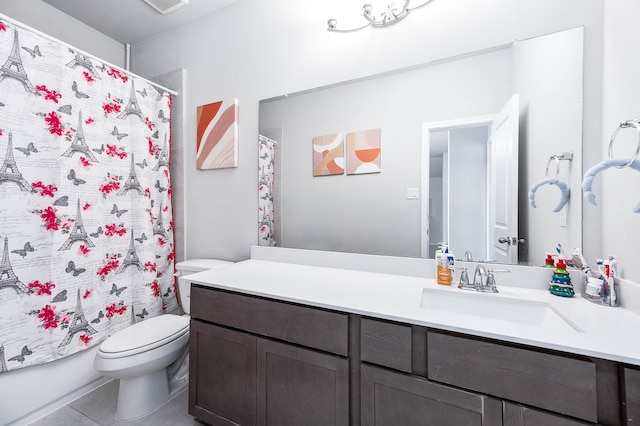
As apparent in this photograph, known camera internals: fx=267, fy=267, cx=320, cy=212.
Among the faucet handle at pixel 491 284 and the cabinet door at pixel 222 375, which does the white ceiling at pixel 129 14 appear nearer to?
the cabinet door at pixel 222 375

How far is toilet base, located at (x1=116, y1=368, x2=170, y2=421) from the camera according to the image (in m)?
1.48

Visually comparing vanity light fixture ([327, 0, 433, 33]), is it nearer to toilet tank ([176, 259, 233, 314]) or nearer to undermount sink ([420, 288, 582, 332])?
undermount sink ([420, 288, 582, 332])

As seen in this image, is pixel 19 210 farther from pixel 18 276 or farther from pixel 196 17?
pixel 196 17

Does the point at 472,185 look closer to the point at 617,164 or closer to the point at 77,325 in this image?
the point at 617,164

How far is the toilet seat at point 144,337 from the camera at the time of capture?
1391mm

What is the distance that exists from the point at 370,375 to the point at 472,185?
3.33 ft

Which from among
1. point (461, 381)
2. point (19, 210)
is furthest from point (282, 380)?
point (19, 210)

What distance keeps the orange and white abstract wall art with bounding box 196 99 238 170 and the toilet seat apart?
1114 mm

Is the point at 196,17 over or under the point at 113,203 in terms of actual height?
over

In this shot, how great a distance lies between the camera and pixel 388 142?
58.6 inches

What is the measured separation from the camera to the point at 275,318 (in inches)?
44.8

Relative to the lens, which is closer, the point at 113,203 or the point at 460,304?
the point at 460,304

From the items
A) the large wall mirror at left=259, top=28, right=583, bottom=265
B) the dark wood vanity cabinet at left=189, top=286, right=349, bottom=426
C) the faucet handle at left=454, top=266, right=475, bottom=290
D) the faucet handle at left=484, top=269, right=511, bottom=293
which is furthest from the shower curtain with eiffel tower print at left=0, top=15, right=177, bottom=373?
the faucet handle at left=484, top=269, right=511, bottom=293

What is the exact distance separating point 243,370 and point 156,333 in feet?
2.24
